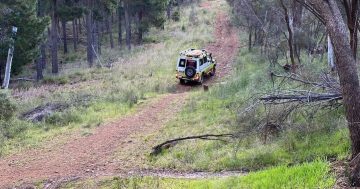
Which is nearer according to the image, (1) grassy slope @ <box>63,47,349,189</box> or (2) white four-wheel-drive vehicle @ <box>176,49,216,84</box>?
(1) grassy slope @ <box>63,47,349,189</box>

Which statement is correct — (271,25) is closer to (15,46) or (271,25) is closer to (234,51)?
(234,51)

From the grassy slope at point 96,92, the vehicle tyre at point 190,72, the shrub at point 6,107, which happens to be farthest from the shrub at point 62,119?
the vehicle tyre at point 190,72

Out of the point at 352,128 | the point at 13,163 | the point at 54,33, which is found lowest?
the point at 13,163

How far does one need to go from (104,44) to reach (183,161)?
40240 mm

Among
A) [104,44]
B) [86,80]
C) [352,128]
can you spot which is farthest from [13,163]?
[104,44]

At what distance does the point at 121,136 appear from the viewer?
45.7ft

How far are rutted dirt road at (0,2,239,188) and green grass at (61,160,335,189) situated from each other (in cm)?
84

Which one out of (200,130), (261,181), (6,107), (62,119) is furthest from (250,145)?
A: (6,107)

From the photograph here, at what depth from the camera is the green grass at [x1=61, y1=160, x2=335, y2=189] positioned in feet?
22.4

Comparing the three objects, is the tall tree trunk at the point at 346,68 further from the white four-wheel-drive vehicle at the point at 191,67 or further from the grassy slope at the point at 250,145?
the white four-wheel-drive vehicle at the point at 191,67

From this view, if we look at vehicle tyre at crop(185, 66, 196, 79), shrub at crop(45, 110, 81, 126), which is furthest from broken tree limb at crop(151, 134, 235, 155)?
vehicle tyre at crop(185, 66, 196, 79)

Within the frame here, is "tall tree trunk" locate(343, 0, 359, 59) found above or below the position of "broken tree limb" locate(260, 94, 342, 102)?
above

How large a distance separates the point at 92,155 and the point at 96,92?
9268mm

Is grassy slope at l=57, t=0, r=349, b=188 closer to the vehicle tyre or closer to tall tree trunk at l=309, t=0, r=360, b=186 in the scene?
tall tree trunk at l=309, t=0, r=360, b=186
